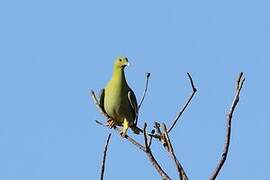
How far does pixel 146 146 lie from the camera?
12.2ft

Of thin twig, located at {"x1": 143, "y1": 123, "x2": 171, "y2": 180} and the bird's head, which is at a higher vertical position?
the bird's head

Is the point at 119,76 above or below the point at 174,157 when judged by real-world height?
above

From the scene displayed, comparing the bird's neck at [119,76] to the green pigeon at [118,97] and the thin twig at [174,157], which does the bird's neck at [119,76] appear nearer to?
the green pigeon at [118,97]

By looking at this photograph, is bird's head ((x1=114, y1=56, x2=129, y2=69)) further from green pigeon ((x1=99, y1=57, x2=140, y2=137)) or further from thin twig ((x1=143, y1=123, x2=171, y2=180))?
thin twig ((x1=143, y1=123, x2=171, y2=180))

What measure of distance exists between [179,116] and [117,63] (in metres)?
3.90

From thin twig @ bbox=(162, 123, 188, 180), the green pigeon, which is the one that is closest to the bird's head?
the green pigeon

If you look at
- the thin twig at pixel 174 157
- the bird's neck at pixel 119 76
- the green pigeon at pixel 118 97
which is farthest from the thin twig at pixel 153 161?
the bird's neck at pixel 119 76

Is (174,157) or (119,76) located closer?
(174,157)

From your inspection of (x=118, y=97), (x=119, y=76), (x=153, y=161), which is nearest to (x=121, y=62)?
(x=119, y=76)

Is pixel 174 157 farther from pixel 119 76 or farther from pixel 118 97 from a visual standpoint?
pixel 119 76

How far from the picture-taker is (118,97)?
7.64 m

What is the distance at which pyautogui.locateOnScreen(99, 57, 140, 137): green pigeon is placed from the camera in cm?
719

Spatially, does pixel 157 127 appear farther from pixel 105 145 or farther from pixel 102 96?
pixel 102 96

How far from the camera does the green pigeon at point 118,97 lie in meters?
7.19
